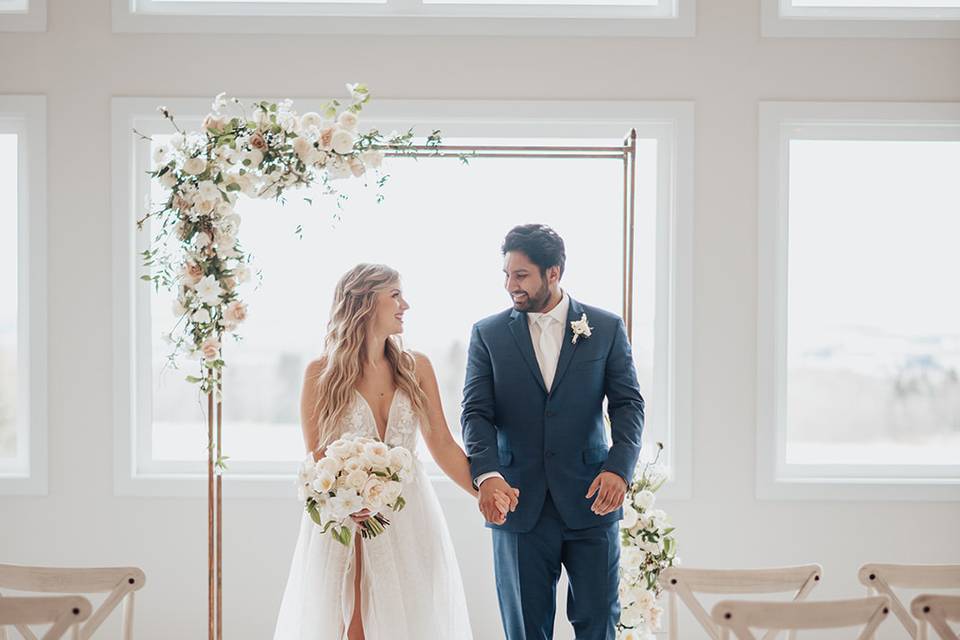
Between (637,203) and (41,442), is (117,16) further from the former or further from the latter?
(637,203)

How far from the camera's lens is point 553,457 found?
313 centimetres

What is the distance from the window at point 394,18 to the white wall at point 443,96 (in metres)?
0.05

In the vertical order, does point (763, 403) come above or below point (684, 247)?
below

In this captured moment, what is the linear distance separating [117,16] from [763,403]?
3.52m

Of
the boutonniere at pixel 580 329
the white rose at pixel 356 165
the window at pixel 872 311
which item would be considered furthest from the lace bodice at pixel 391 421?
the window at pixel 872 311

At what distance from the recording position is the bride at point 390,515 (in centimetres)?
314

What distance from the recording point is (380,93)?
409cm

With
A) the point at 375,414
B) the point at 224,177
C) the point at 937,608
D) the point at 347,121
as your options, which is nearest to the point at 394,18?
the point at 347,121

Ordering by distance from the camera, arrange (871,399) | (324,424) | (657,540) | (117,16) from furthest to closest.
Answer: (871,399), (117,16), (657,540), (324,424)

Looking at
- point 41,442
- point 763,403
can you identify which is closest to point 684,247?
point 763,403

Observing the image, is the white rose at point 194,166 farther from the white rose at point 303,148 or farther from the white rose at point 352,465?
the white rose at point 352,465

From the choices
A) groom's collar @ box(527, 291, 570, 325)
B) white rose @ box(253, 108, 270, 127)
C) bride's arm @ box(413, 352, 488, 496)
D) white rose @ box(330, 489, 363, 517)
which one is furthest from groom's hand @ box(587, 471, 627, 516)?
white rose @ box(253, 108, 270, 127)

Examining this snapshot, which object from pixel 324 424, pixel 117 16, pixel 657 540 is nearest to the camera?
pixel 324 424

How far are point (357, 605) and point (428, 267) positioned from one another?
1764 millimetres
